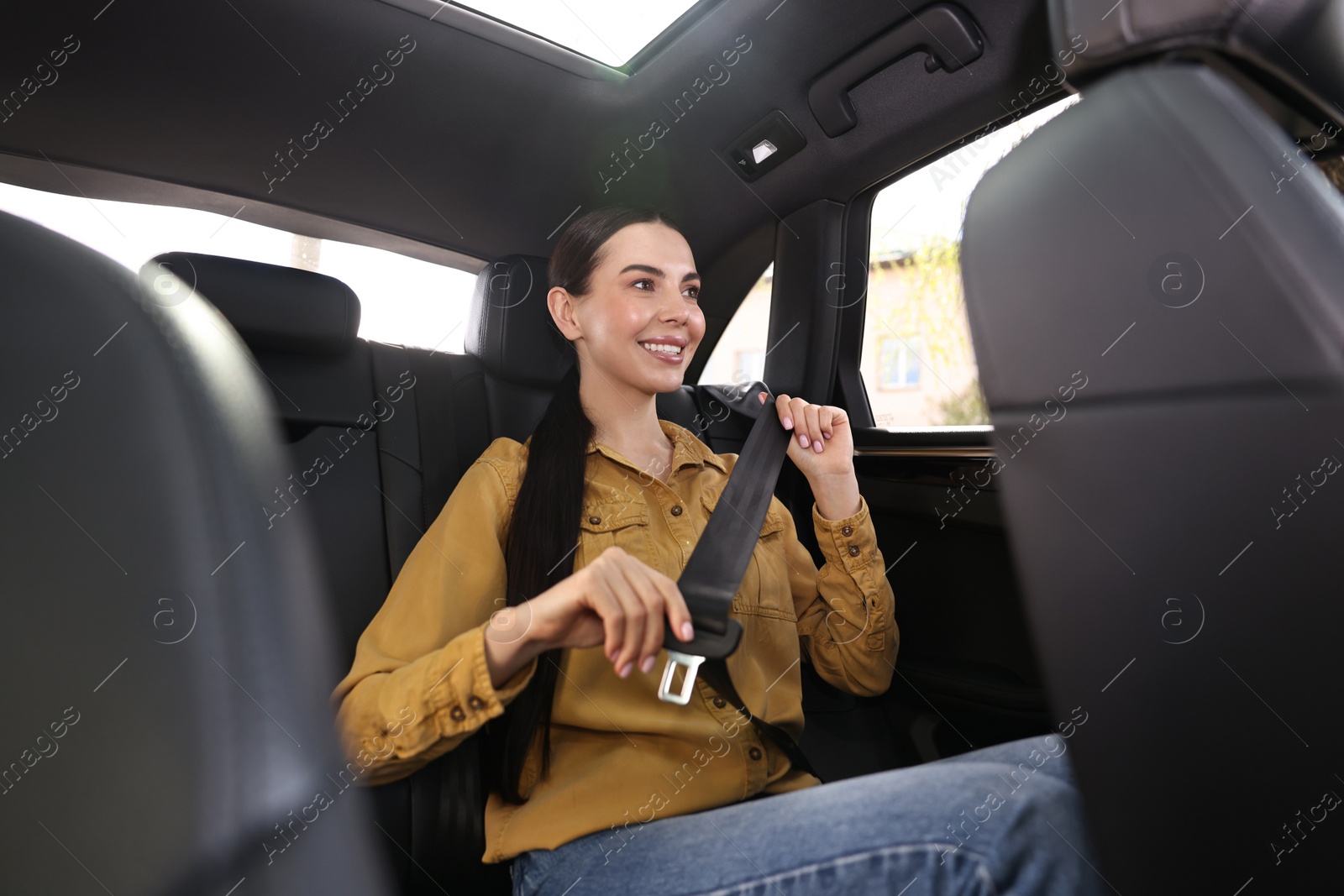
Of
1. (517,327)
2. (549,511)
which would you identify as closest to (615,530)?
(549,511)

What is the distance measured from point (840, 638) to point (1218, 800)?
0.79 m

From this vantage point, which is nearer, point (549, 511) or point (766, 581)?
point (549, 511)

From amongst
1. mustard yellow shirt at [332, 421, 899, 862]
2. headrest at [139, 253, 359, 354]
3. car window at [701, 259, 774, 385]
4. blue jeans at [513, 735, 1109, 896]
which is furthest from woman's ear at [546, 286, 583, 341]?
blue jeans at [513, 735, 1109, 896]

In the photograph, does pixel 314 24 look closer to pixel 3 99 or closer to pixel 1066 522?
pixel 3 99

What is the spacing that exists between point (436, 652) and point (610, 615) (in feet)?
0.87

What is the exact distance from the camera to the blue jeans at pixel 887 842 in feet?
2.14

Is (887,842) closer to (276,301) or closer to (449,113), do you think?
(276,301)

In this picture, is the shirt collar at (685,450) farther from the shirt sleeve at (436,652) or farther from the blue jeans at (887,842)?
the blue jeans at (887,842)

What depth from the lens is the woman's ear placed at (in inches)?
56.1

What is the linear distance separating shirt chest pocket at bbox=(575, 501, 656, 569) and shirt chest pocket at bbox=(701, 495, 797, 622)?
11cm

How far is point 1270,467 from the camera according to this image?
0.52m

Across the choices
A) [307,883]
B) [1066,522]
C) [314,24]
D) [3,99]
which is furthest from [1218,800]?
[3,99]

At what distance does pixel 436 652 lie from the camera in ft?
3.02

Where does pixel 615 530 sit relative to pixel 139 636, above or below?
above
